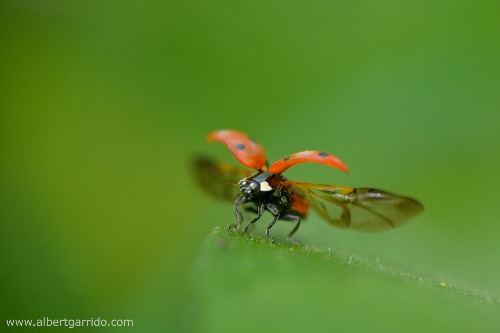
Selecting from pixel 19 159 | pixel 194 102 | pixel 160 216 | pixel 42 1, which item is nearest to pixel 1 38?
pixel 42 1

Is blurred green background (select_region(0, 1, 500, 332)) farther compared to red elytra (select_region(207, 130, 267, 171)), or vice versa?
blurred green background (select_region(0, 1, 500, 332))

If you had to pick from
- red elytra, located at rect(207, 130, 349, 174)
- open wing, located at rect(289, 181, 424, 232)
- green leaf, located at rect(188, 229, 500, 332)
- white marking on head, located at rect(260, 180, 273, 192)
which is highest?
red elytra, located at rect(207, 130, 349, 174)

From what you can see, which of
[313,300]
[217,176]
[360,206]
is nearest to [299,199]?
[360,206]

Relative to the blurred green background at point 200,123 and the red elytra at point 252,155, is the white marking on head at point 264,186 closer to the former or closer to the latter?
the red elytra at point 252,155

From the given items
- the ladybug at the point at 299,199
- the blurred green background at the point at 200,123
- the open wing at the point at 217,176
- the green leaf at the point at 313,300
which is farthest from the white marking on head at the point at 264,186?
the green leaf at the point at 313,300

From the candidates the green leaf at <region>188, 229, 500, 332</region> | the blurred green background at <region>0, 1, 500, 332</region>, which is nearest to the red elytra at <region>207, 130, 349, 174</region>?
the blurred green background at <region>0, 1, 500, 332</region>

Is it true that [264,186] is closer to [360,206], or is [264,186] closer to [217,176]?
[360,206]

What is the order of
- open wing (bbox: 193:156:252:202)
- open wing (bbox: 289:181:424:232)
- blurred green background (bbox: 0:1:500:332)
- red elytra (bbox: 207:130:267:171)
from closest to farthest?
open wing (bbox: 289:181:424:232) → red elytra (bbox: 207:130:267:171) → open wing (bbox: 193:156:252:202) → blurred green background (bbox: 0:1:500:332)

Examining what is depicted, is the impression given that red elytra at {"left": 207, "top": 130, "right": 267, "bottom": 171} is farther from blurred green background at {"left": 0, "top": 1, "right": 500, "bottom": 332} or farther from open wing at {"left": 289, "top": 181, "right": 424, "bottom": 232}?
blurred green background at {"left": 0, "top": 1, "right": 500, "bottom": 332}
